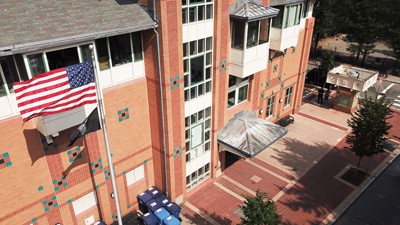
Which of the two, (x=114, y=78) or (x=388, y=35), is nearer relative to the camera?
(x=114, y=78)

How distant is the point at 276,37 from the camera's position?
23.7 meters

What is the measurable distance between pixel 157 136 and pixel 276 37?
12.2 m

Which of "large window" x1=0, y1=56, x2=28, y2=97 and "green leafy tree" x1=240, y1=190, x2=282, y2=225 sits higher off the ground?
"large window" x1=0, y1=56, x2=28, y2=97

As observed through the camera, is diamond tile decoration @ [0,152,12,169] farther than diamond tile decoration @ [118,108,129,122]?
No

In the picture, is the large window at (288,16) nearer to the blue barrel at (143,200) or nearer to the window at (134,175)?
the window at (134,175)

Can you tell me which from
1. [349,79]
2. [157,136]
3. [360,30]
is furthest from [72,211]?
[360,30]

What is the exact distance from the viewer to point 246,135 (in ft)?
68.7

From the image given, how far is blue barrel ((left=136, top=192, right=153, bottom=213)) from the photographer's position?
18.6 metres

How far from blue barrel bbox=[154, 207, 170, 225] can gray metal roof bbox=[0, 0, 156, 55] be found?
999cm

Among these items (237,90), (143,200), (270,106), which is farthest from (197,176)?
(270,106)

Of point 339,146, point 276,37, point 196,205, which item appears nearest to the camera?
point 196,205

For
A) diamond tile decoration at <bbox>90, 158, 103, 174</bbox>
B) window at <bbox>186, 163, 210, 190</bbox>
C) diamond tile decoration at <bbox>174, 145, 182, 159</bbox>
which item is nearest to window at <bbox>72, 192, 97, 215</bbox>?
diamond tile decoration at <bbox>90, 158, 103, 174</bbox>

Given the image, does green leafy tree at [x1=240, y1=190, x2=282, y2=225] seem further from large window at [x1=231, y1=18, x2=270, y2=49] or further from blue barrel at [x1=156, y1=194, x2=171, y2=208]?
large window at [x1=231, y1=18, x2=270, y2=49]

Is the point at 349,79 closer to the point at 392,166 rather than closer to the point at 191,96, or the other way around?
the point at 392,166
